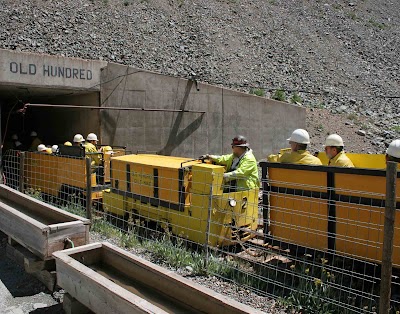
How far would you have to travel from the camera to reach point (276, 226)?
20.8 feet

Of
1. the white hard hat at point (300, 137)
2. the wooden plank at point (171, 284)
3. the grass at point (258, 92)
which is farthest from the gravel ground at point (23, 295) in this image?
the grass at point (258, 92)

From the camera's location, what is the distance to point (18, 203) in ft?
26.2

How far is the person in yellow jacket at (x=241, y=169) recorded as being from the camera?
769 cm

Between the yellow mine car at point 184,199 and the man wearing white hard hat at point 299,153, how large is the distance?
2.97 ft

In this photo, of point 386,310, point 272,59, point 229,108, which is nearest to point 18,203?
point 386,310

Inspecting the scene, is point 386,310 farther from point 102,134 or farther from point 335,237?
point 102,134

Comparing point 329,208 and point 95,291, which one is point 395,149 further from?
point 95,291

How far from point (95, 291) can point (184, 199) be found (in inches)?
140

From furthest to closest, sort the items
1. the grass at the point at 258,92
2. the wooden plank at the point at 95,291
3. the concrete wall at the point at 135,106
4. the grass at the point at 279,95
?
the grass at the point at 279,95 < the grass at the point at 258,92 < the concrete wall at the point at 135,106 < the wooden plank at the point at 95,291

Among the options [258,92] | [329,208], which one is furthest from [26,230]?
[258,92]

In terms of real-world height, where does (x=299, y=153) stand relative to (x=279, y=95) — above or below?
below

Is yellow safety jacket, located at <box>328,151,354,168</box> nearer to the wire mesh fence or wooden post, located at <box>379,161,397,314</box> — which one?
the wire mesh fence

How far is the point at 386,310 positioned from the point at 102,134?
39.3ft

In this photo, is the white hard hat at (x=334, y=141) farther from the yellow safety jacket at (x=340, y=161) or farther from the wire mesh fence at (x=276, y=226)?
the wire mesh fence at (x=276, y=226)
